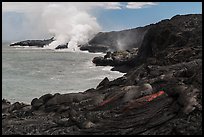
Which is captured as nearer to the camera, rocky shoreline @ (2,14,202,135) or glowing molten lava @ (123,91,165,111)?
rocky shoreline @ (2,14,202,135)

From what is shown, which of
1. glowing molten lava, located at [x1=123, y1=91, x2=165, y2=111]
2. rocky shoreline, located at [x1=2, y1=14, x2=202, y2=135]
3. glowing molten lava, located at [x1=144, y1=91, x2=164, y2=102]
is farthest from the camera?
glowing molten lava, located at [x1=144, y1=91, x2=164, y2=102]

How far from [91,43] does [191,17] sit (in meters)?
76.3

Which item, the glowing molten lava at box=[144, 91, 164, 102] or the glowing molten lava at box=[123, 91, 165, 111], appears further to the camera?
the glowing molten lava at box=[144, 91, 164, 102]

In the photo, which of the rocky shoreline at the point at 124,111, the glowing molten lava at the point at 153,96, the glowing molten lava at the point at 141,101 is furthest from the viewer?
the glowing molten lava at the point at 153,96

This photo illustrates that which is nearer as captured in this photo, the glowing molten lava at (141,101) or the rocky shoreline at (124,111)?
the rocky shoreline at (124,111)

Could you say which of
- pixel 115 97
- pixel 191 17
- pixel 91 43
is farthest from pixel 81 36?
pixel 115 97

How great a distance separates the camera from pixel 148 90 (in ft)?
62.7

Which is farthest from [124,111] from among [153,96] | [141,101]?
→ [153,96]

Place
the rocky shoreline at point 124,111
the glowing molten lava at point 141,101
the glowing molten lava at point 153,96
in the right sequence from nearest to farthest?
1. the rocky shoreline at point 124,111
2. the glowing molten lava at point 141,101
3. the glowing molten lava at point 153,96

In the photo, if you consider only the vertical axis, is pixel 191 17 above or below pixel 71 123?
above

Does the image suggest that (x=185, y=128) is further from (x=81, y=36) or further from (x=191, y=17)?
(x=81, y=36)

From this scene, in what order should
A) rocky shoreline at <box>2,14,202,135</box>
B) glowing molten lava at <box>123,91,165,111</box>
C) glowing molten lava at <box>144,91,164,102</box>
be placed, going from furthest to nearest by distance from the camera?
1. glowing molten lava at <box>144,91,164,102</box>
2. glowing molten lava at <box>123,91,165,111</box>
3. rocky shoreline at <box>2,14,202,135</box>

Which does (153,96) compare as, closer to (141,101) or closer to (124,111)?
(141,101)

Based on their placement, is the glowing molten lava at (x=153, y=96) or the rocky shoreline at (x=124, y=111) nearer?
the rocky shoreline at (x=124, y=111)
